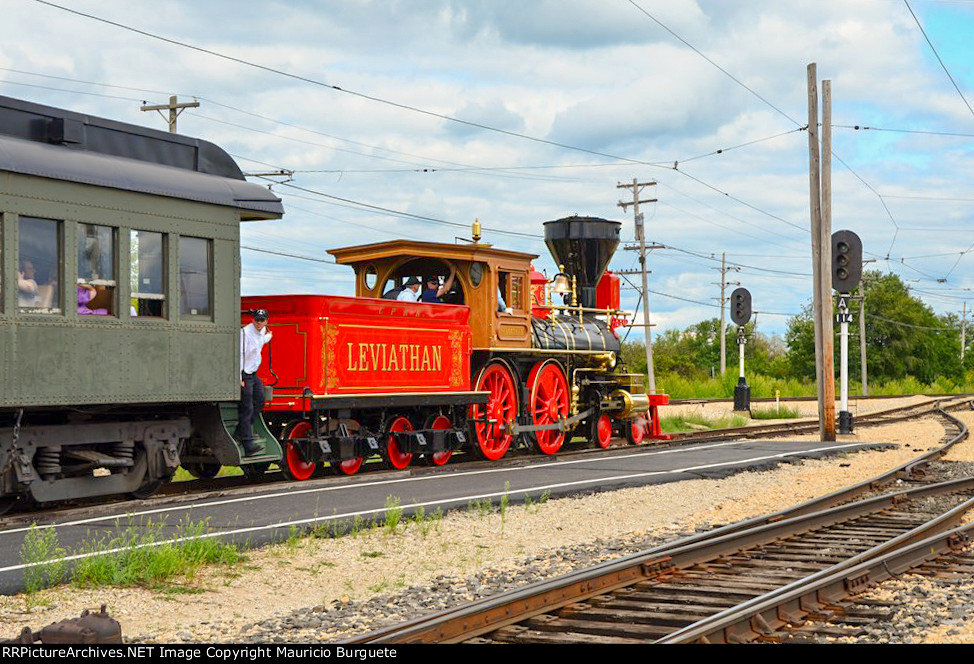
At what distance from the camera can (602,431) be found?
67.9 feet

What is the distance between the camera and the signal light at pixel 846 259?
2327cm

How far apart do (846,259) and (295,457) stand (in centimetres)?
1373

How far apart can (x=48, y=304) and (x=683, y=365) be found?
74815 mm

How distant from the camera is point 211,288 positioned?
12281 mm

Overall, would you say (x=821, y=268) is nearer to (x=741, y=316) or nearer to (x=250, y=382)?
(x=741, y=316)

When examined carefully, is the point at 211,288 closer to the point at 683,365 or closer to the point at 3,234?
the point at 3,234

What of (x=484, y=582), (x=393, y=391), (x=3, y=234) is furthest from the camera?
(x=393, y=391)

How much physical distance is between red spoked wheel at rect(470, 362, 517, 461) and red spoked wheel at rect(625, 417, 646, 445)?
3746 millimetres

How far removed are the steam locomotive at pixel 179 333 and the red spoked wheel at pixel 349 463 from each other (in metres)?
0.03

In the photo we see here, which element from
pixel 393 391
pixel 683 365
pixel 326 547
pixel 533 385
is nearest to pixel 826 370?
pixel 533 385

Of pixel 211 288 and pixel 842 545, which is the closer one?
pixel 842 545

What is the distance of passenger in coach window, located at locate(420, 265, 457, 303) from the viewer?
17.0m

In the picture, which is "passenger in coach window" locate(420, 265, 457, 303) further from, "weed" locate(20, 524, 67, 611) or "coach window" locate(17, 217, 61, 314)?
"weed" locate(20, 524, 67, 611)

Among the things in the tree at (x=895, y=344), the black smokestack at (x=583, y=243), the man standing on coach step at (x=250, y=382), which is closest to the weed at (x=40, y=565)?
the man standing on coach step at (x=250, y=382)
